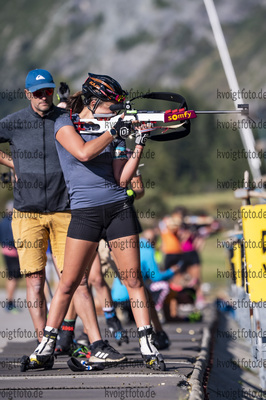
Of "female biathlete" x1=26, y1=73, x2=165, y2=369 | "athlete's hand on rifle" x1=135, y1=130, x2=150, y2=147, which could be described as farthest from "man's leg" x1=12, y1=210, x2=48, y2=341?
"athlete's hand on rifle" x1=135, y1=130, x2=150, y2=147

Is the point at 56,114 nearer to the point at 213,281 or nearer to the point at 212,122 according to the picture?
the point at 213,281

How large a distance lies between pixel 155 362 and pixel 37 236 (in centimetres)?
159

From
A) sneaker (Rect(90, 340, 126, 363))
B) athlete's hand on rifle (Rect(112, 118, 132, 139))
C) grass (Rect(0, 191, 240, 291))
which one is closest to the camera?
athlete's hand on rifle (Rect(112, 118, 132, 139))

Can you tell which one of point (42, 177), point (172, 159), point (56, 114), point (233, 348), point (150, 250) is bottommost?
point (233, 348)

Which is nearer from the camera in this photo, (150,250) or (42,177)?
(42,177)

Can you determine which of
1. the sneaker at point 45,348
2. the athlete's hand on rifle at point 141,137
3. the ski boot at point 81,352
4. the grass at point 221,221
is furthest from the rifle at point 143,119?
the grass at point 221,221

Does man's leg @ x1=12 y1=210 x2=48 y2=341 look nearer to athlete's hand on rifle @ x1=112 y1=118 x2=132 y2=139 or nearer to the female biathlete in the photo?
the female biathlete

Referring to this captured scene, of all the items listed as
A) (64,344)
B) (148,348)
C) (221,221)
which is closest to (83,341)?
(64,344)

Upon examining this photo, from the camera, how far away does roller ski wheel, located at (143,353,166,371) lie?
6543 mm

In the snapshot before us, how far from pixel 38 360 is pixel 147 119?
208 cm

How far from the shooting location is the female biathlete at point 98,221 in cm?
667

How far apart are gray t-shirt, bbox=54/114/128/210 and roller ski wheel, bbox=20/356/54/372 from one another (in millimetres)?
1204

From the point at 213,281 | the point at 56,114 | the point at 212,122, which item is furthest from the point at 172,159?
the point at 56,114

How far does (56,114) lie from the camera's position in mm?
7449
